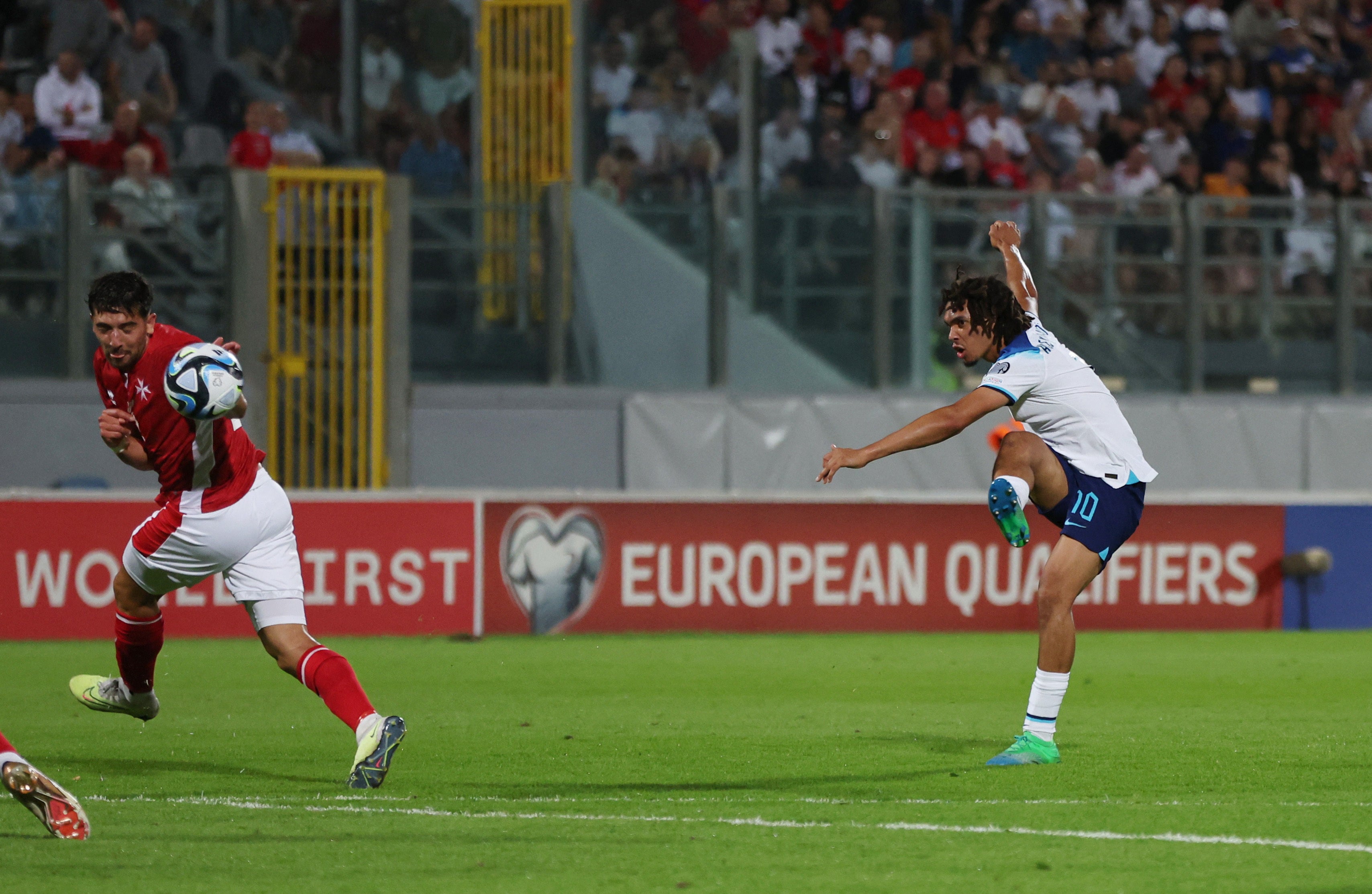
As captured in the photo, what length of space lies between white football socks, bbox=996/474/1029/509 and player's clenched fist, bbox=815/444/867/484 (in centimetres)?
80

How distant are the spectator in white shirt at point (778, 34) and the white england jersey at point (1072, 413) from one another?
39.2 feet

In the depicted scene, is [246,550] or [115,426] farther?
[246,550]

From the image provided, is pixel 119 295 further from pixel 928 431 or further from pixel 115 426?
pixel 928 431

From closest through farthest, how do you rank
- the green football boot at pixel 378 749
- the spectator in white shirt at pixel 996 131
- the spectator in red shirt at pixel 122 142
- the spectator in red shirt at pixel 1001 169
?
1. the green football boot at pixel 378 749
2. the spectator in red shirt at pixel 122 142
3. the spectator in red shirt at pixel 1001 169
4. the spectator in white shirt at pixel 996 131

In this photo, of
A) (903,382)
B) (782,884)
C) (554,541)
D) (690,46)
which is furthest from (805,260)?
(782,884)

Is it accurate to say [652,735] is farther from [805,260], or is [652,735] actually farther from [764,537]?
[805,260]

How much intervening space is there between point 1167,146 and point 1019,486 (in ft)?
42.1

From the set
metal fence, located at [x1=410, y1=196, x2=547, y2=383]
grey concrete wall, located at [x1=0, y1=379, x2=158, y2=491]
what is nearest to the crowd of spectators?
metal fence, located at [x1=410, y1=196, x2=547, y2=383]

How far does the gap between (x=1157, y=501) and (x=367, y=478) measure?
6.25 meters

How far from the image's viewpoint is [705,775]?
733 centimetres

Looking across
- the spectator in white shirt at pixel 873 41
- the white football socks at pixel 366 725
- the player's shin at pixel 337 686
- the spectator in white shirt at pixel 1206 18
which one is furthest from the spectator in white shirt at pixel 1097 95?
the white football socks at pixel 366 725

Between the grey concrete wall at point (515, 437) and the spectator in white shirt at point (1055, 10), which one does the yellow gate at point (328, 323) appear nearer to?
the grey concrete wall at point (515, 437)

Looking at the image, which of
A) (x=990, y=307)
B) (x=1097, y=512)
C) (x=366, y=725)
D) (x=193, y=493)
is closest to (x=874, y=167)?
(x=990, y=307)

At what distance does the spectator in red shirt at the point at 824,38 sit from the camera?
19.3 meters
